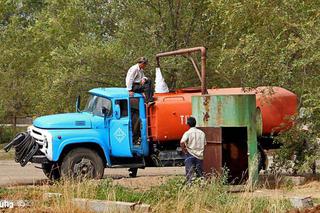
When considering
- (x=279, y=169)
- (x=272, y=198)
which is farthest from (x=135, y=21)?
(x=272, y=198)

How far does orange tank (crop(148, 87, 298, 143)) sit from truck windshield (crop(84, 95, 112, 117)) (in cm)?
105

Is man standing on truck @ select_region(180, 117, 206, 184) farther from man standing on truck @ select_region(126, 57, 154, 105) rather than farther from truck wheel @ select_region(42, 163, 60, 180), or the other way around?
truck wheel @ select_region(42, 163, 60, 180)

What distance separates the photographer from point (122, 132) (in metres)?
16.2

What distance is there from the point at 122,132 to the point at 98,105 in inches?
41.8

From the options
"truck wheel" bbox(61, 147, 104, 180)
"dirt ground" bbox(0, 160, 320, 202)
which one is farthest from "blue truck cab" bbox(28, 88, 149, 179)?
"dirt ground" bbox(0, 160, 320, 202)

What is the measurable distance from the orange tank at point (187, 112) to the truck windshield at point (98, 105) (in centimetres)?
105

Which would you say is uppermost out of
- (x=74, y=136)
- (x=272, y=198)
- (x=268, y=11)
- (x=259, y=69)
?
(x=268, y=11)

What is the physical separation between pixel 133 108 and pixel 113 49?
26.7 ft

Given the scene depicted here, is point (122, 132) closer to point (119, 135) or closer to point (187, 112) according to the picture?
point (119, 135)

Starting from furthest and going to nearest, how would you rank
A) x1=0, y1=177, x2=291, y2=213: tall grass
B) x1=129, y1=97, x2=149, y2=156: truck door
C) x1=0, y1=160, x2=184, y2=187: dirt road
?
x1=129, y1=97, x2=149, y2=156: truck door, x1=0, y1=160, x2=184, y2=187: dirt road, x1=0, y1=177, x2=291, y2=213: tall grass

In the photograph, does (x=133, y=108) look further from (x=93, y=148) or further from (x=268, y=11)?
(x=268, y=11)

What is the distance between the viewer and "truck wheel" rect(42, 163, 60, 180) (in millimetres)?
15920

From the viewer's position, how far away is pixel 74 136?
15820mm

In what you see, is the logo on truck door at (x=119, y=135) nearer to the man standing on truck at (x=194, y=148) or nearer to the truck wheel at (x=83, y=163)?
the truck wheel at (x=83, y=163)
